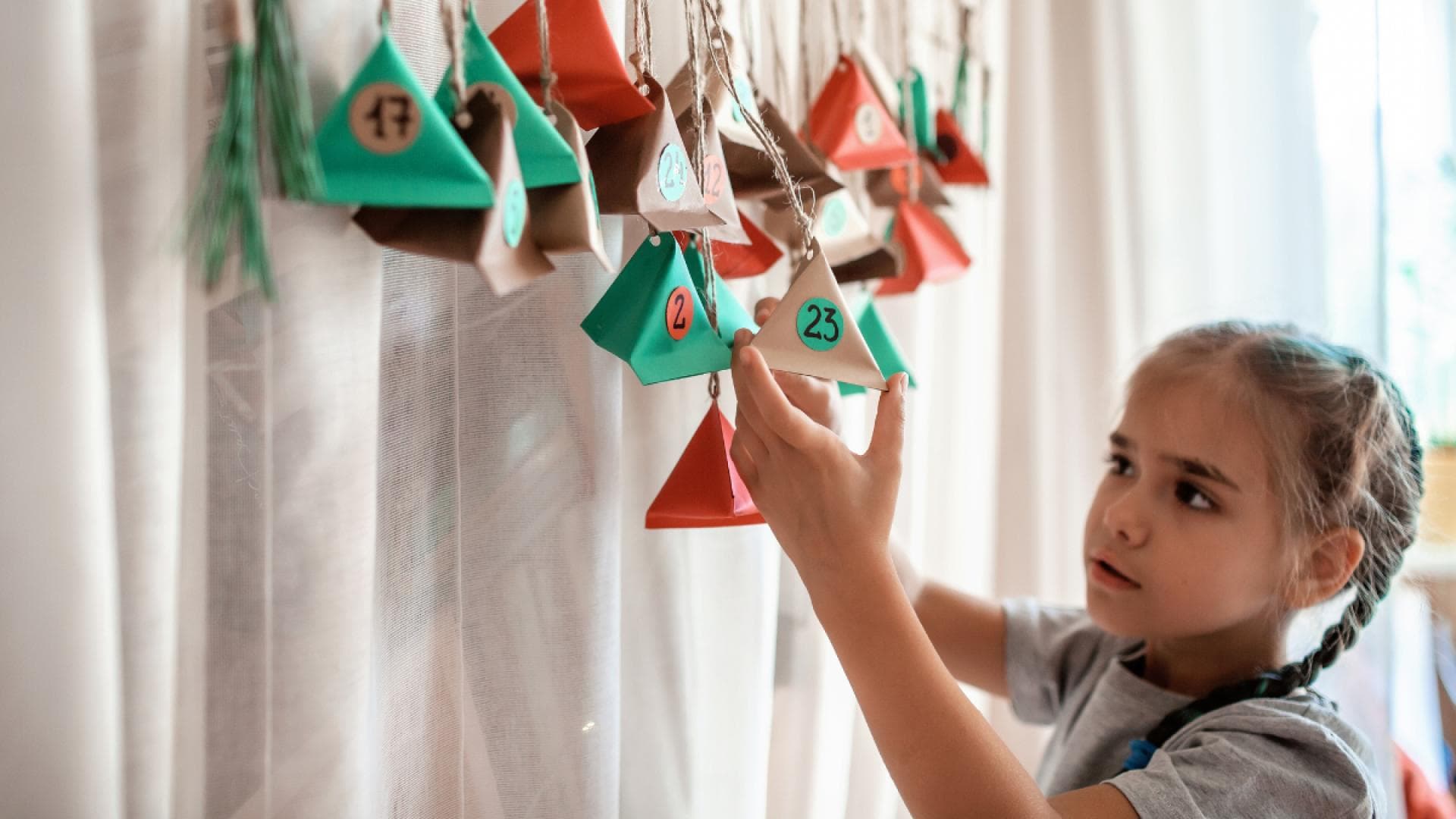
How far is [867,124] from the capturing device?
747 mm

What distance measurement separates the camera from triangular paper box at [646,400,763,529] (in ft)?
1.86

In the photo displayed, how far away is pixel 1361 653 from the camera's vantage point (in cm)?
110

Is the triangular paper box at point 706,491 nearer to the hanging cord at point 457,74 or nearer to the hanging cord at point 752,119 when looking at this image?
the hanging cord at point 752,119

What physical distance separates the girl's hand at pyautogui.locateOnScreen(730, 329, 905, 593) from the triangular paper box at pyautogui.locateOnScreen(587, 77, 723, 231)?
8 centimetres

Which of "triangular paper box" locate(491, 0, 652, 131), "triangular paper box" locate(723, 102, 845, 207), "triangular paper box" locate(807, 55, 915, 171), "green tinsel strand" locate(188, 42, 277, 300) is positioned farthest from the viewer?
"triangular paper box" locate(807, 55, 915, 171)

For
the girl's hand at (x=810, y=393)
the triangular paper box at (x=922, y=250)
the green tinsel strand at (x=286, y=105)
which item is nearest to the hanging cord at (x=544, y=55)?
the green tinsel strand at (x=286, y=105)

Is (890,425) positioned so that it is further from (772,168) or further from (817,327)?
(772,168)

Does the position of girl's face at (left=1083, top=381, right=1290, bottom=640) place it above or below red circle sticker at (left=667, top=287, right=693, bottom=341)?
below

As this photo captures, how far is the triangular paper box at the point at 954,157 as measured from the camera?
916 mm

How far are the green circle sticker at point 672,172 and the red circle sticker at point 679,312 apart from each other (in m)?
0.05

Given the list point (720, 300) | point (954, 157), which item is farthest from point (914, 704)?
point (954, 157)

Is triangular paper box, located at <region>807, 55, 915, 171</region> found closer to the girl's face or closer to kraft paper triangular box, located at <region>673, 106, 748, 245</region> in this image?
kraft paper triangular box, located at <region>673, 106, 748, 245</region>

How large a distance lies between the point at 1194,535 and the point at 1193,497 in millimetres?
33

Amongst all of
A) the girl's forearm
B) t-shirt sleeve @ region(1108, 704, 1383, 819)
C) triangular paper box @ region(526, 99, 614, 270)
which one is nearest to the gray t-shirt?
t-shirt sleeve @ region(1108, 704, 1383, 819)
